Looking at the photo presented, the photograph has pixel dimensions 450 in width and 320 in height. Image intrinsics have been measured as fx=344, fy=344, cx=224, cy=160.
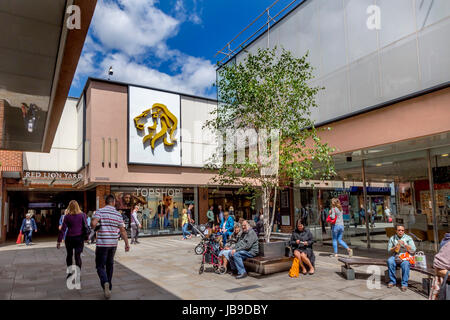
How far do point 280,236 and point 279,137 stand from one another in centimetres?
303

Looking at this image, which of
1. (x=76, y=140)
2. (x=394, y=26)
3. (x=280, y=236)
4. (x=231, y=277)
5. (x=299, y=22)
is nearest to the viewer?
(x=231, y=277)

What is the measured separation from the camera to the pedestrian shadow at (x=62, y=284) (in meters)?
6.39

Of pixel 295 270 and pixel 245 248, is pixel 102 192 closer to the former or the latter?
pixel 245 248

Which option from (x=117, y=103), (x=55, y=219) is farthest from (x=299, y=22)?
(x=55, y=219)

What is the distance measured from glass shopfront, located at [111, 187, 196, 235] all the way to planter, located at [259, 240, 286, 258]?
1265 cm

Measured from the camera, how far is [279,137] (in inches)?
358

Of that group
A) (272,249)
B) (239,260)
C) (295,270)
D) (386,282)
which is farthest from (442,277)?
(239,260)

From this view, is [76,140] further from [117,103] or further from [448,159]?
[448,159]

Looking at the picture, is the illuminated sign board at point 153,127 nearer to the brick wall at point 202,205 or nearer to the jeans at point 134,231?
the brick wall at point 202,205

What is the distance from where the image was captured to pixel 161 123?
19.4m

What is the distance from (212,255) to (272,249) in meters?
1.53

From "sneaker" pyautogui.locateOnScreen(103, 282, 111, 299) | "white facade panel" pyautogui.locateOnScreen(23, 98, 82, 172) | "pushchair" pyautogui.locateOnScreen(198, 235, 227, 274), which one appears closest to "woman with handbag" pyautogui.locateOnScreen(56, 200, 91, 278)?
"sneaker" pyautogui.locateOnScreen(103, 282, 111, 299)

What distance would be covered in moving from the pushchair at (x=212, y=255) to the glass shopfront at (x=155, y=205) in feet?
36.7

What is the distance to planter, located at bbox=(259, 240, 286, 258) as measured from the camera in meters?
8.27
